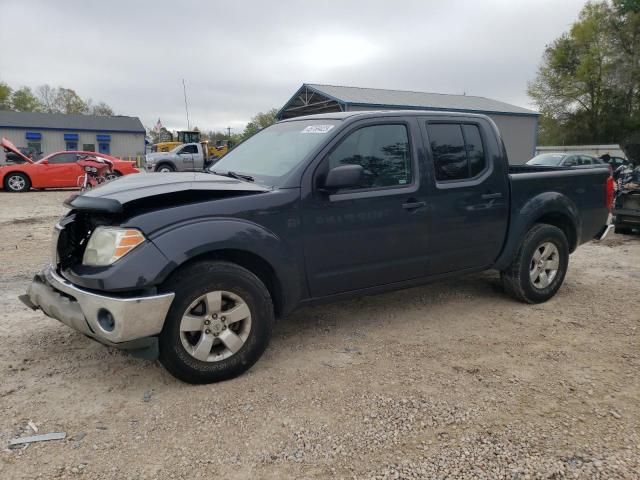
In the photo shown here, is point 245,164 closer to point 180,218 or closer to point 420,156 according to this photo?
point 180,218

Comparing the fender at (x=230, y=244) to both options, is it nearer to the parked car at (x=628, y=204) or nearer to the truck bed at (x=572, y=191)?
the truck bed at (x=572, y=191)

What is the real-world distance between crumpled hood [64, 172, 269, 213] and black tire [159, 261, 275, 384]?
0.53m

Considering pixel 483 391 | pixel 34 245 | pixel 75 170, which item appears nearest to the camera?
pixel 483 391

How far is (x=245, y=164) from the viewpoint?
4098 mm

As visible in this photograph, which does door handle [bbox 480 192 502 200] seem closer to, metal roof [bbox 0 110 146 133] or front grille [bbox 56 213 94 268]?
front grille [bbox 56 213 94 268]

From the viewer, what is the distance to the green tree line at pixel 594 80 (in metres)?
39.7

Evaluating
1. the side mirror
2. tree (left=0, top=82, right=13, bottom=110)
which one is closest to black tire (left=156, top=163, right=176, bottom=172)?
the side mirror

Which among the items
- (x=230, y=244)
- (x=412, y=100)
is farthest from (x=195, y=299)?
(x=412, y=100)

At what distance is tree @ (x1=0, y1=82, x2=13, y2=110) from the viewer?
6831 centimetres

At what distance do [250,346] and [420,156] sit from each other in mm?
2065

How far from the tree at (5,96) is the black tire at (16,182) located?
63324 millimetres

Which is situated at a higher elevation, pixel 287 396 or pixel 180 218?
pixel 180 218

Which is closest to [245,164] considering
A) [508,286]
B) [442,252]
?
[442,252]

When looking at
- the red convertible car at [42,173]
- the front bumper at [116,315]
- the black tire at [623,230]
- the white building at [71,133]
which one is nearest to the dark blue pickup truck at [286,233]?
the front bumper at [116,315]
